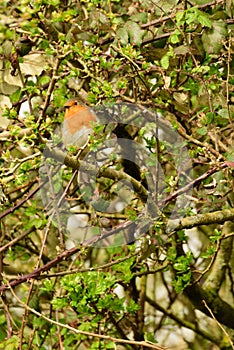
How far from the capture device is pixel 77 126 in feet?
6.38

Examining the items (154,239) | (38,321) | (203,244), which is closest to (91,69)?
(154,239)

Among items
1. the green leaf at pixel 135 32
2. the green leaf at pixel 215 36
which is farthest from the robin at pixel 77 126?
the green leaf at pixel 215 36

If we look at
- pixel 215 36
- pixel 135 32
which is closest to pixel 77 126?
pixel 135 32

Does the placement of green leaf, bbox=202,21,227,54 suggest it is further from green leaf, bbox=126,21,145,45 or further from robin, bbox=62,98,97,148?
robin, bbox=62,98,97,148

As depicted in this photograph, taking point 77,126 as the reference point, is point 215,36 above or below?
above

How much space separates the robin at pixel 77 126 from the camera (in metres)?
1.93

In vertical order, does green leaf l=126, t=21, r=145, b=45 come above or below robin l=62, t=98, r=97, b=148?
above

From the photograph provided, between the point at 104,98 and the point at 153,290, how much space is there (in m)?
1.75

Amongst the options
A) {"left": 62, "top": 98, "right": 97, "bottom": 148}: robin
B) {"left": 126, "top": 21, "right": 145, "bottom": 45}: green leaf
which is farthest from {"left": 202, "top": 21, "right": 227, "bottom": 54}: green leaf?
{"left": 62, "top": 98, "right": 97, "bottom": 148}: robin

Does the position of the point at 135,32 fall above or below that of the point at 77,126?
above

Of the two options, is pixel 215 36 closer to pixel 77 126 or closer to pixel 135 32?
pixel 135 32

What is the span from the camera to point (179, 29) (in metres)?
1.78

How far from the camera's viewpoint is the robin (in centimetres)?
193

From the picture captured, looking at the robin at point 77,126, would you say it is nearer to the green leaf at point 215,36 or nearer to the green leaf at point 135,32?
the green leaf at point 135,32
